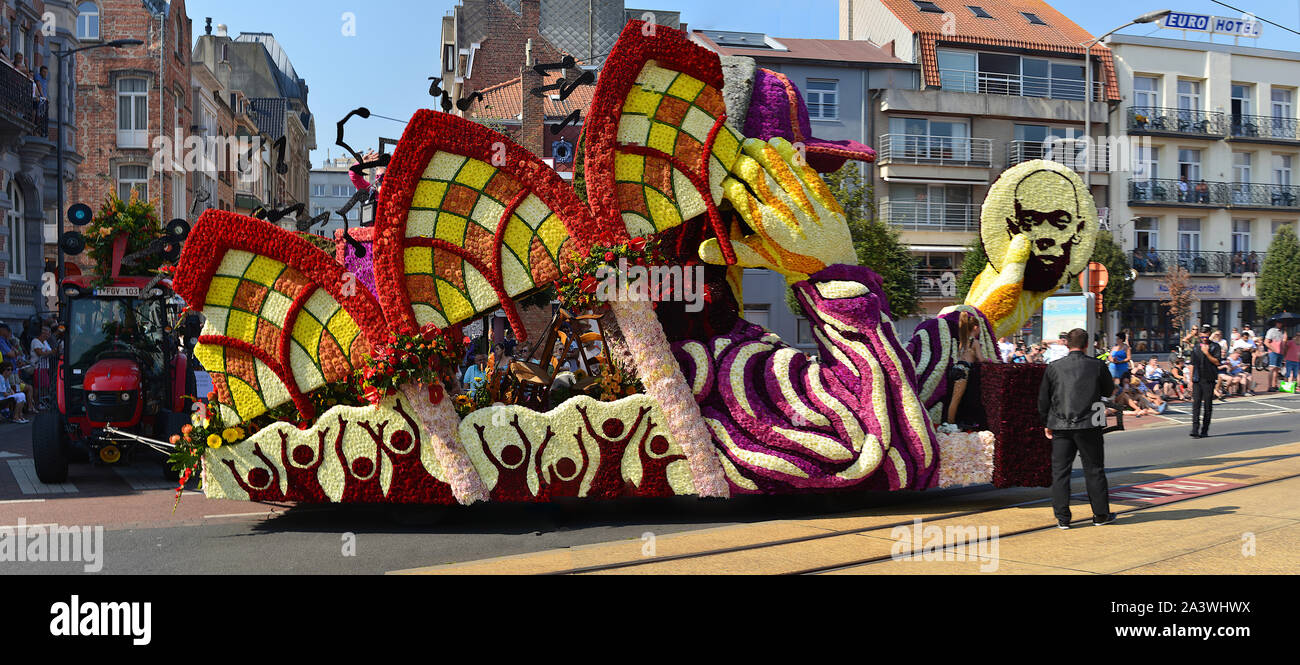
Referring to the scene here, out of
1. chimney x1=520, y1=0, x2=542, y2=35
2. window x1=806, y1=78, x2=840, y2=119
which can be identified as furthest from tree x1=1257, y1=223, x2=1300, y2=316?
chimney x1=520, y1=0, x2=542, y2=35

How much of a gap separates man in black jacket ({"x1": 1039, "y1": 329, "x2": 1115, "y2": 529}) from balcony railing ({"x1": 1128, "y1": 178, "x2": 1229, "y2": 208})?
34576 millimetres

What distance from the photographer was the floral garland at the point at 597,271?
867 centimetres

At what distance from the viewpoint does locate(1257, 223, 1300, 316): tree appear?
36.7 m

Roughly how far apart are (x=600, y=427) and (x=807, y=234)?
2.57 m

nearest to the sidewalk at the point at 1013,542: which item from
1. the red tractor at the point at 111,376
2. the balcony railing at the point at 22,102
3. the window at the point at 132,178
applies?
the red tractor at the point at 111,376

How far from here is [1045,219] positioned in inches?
410

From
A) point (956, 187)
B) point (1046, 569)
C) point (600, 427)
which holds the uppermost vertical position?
point (956, 187)

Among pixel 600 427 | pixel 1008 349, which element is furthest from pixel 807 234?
pixel 1008 349

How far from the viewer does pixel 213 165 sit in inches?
1576

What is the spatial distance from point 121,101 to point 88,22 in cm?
266

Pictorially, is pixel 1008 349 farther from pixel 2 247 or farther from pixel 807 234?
pixel 2 247

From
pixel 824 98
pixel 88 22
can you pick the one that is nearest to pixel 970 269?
pixel 824 98
